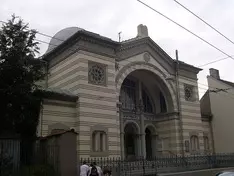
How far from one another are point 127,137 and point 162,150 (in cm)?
295

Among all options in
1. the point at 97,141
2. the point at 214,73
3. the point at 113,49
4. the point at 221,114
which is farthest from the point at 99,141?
the point at 214,73

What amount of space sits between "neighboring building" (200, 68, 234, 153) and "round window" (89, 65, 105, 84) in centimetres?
1263

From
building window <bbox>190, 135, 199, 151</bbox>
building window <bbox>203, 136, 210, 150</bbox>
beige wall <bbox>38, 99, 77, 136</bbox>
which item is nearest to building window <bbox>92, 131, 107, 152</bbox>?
beige wall <bbox>38, 99, 77, 136</bbox>

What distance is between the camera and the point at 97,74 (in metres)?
21.3

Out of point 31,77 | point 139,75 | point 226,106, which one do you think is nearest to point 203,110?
point 226,106

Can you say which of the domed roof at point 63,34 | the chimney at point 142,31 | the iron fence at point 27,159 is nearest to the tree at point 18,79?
the iron fence at point 27,159

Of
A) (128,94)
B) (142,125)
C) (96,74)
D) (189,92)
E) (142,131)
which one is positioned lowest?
(142,131)

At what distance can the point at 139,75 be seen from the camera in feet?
85.5

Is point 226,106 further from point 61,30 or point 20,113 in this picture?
point 20,113

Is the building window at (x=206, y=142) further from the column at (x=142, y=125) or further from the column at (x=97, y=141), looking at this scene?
the column at (x=97, y=141)

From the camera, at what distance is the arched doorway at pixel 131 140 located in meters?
25.3

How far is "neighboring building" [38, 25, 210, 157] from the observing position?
19812 millimetres

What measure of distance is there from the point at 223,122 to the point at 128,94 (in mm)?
9941

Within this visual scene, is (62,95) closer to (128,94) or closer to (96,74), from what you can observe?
(96,74)
